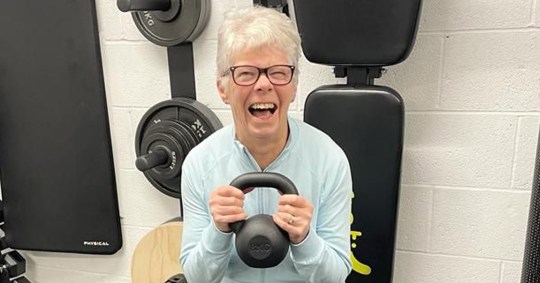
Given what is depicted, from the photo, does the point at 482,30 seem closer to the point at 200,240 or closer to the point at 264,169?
the point at 264,169

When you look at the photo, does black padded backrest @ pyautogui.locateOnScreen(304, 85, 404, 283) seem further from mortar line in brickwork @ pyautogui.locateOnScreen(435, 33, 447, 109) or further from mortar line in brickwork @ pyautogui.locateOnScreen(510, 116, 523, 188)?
mortar line in brickwork @ pyautogui.locateOnScreen(510, 116, 523, 188)

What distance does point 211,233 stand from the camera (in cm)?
97

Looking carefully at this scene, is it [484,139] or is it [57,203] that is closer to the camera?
[484,139]

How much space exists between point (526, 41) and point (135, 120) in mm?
1233

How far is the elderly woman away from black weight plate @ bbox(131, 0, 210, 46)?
53cm

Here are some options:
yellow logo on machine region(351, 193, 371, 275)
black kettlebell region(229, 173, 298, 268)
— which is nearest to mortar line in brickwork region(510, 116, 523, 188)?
yellow logo on machine region(351, 193, 371, 275)

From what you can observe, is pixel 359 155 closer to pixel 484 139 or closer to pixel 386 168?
pixel 386 168

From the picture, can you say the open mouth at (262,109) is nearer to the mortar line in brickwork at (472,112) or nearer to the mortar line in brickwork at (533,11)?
the mortar line in brickwork at (472,112)

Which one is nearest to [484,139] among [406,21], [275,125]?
[406,21]

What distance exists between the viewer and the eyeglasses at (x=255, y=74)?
940 millimetres

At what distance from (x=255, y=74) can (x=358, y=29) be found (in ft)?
1.36

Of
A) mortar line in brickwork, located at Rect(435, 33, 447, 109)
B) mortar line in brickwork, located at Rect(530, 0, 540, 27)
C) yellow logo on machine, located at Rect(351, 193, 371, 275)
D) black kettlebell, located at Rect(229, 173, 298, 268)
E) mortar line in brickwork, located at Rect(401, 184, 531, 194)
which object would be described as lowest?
yellow logo on machine, located at Rect(351, 193, 371, 275)

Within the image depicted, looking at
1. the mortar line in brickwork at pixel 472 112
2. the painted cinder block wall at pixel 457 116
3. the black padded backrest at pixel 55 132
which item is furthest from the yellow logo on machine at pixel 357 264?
the black padded backrest at pixel 55 132

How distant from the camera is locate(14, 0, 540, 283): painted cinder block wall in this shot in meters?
1.32
